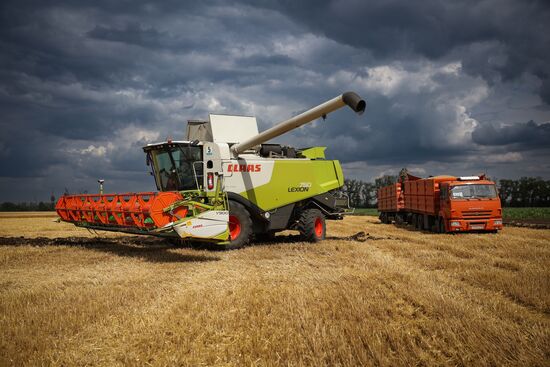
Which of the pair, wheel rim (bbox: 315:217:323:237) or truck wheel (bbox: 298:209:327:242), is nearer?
truck wheel (bbox: 298:209:327:242)

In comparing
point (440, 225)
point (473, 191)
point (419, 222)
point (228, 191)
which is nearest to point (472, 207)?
point (473, 191)

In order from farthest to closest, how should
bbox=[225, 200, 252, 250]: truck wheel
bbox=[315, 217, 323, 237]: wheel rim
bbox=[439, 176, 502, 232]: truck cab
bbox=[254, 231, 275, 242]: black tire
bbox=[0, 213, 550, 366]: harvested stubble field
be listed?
bbox=[439, 176, 502, 232]: truck cab
bbox=[254, 231, 275, 242]: black tire
bbox=[315, 217, 323, 237]: wheel rim
bbox=[225, 200, 252, 250]: truck wheel
bbox=[0, 213, 550, 366]: harvested stubble field

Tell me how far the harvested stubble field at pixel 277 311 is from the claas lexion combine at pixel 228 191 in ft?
3.40

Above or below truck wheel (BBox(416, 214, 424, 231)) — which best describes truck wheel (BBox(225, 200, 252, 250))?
above

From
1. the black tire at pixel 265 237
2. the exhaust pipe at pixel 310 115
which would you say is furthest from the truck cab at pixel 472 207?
the exhaust pipe at pixel 310 115

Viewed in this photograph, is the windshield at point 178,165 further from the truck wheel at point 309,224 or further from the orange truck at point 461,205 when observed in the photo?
the orange truck at point 461,205

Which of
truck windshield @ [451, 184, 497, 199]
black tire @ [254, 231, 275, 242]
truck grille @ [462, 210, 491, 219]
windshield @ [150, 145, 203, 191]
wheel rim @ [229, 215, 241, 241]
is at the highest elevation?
windshield @ [150, 145, 203, 191]

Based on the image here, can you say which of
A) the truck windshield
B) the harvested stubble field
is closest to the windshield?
the harvested stubble field

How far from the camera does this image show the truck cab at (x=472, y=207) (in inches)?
680

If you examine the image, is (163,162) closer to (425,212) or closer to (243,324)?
(243,324)

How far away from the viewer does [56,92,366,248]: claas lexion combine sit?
10617 millimetres

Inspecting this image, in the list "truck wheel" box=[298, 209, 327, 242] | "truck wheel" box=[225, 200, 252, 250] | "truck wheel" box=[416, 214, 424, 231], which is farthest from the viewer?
"truck wheel" box=[416, 214, 424, 231]

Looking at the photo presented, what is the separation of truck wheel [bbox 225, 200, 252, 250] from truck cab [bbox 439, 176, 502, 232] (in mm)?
8505

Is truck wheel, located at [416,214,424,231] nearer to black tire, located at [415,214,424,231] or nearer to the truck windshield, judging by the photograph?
black tire, located at [415,214,424,231]
